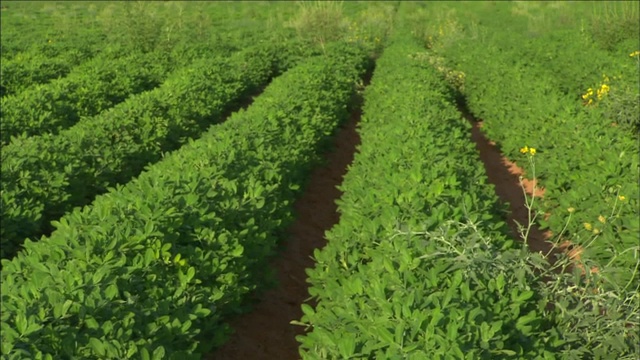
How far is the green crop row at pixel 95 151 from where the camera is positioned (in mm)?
5578

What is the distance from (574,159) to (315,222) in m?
3.27

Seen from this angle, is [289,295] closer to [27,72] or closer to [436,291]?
[436,291]

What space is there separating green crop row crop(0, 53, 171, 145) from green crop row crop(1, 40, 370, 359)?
321cm

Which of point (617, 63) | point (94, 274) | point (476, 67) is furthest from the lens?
point (476, 67)

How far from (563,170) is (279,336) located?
403cm

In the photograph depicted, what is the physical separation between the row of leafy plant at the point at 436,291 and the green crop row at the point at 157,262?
2.32 ft

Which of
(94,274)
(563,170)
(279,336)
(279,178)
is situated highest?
(94,274)

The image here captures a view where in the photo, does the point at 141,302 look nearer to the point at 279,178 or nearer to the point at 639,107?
the point at 279,178

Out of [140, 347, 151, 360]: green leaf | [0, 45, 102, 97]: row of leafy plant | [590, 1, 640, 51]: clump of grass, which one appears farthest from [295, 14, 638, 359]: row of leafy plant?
[590, 1, 640, 51]: clump of grass

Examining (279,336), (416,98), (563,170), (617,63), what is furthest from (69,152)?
(617,63)

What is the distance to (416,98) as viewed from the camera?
8172 millimetres

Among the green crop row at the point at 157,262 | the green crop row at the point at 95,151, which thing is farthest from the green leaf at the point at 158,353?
the green crop row at the point at 95,151

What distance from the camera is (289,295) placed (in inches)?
215

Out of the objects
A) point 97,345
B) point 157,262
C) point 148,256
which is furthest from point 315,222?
point 97,345
